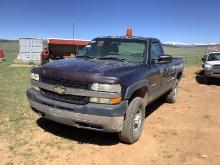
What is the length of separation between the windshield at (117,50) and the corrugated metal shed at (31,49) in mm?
25091

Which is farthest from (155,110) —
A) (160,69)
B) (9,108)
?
(9,108)

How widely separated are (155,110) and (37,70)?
402cm

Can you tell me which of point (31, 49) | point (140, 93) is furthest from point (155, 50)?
point (31, 49)

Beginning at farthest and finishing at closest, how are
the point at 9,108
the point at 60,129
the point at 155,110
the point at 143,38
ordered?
the point at 155,110 → the point at 9,108 → the point at 143,38 → the point at 60,129

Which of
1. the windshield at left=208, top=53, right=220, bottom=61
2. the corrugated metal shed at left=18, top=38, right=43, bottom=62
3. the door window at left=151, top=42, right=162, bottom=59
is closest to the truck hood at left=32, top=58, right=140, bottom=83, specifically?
the door window at left=151, top=42, right=162, bottom=59

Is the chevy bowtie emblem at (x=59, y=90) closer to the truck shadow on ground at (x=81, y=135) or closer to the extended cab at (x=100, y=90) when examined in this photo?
the extended cab at (x=100, y=90)

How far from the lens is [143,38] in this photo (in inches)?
280

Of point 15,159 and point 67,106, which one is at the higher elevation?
point 67,106

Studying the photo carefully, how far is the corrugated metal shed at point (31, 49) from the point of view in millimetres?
31141

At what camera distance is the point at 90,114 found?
4.96m

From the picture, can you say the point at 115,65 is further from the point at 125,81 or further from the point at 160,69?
the point at 160,69

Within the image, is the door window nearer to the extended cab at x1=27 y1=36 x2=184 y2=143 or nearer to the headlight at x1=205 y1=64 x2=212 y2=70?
the extended cab at x1=27 y1=36 x2=184 y2=143

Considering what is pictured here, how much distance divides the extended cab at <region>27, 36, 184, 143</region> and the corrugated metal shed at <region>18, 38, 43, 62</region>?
25.5 metres

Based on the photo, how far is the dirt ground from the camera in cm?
500
